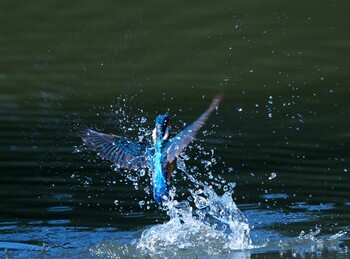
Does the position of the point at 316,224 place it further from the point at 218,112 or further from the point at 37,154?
the point at 218,112

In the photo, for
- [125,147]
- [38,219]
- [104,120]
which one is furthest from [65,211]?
[104,120]

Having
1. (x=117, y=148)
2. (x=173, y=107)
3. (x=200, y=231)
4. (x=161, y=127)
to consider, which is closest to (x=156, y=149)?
(x=161, y=127)

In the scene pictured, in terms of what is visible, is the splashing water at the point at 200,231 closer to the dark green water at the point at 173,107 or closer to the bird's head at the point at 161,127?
the dark green water at the point at 173,107

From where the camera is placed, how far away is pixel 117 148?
23.2 feet

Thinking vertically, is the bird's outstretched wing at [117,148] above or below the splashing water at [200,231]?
above

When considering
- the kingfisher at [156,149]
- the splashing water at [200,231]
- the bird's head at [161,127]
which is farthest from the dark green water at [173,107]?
the bird's head at [161,127]

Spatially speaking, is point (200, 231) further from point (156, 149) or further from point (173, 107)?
point (173, 107)

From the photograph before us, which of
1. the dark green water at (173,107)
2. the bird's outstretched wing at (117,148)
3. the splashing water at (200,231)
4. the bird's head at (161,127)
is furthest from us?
the dark green water at (173,107)

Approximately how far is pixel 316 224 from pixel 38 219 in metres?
1.85

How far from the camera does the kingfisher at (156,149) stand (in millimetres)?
6828

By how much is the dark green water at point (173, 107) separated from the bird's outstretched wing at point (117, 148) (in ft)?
1.49

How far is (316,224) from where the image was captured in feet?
23.3

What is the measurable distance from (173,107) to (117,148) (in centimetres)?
401

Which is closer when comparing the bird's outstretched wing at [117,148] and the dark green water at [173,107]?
the bird's outstretched wing at [117,148]
